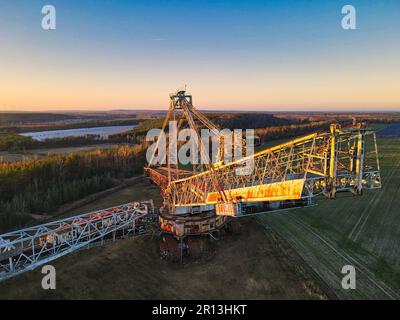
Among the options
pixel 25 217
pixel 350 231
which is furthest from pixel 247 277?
pixel 25 217

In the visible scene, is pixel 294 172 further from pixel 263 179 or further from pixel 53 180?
pixel 53 180

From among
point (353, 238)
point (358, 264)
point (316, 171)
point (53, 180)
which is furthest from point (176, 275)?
point (53, 180)

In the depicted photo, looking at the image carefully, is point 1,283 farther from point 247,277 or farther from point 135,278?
point 247,277

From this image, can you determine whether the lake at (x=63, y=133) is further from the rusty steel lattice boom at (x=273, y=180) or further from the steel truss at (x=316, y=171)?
the steel truss at (x=316, y=171)

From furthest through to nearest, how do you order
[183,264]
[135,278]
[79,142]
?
[79,142], [183,264], [135,278]

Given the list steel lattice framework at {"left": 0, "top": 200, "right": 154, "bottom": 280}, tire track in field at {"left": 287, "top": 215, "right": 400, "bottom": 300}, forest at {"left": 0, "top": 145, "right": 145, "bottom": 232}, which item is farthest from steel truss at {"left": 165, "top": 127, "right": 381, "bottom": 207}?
forest at {"left": 0, "top": 145, "right": 145, "bottom": 232}

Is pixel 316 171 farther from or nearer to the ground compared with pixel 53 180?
farther from the ground

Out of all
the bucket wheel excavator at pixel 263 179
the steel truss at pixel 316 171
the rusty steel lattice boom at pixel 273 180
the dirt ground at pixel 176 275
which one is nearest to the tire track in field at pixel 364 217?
the dirt ground at pixel 176 275

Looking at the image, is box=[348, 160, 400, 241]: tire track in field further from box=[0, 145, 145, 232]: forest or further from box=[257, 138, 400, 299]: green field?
box=[0, 145, 145, 232]: forest
